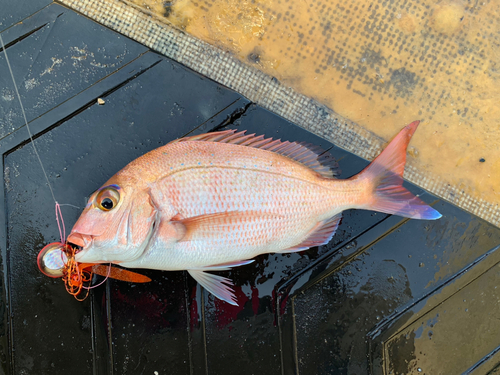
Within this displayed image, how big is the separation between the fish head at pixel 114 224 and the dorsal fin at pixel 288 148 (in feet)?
1.47

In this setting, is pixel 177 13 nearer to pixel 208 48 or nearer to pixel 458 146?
pixel 208 48

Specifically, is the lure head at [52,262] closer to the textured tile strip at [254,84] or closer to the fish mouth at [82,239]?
the fish mouth at [82,239]

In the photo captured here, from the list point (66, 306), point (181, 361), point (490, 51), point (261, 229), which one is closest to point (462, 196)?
point (490, 51)

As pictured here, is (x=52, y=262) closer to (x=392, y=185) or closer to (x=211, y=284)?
(x=211, y=284)

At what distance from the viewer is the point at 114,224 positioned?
1.56 meters

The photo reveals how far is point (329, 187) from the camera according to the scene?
1858 millimetres

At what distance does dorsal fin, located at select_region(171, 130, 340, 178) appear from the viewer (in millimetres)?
1804

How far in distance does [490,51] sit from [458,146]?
745 mm

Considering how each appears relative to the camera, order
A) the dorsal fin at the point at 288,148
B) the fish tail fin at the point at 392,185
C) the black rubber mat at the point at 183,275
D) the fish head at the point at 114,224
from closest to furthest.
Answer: the fish head at the point at 114,224, the dorsal fin at the point at 288,148, the fish tail fin at the point at 392,185, the black rubber mat at the point at 183,275

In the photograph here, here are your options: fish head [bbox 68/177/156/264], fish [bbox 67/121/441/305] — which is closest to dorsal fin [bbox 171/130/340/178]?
fish [bbox 67/121/441/305]

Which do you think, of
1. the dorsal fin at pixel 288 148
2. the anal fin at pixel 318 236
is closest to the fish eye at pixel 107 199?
the dorsal fin at pixel 288 148

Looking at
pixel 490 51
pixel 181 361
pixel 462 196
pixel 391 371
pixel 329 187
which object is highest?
pixel 490 51

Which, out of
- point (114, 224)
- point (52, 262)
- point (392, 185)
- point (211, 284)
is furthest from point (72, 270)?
point (392, 185)

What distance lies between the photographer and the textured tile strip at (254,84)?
217cm
